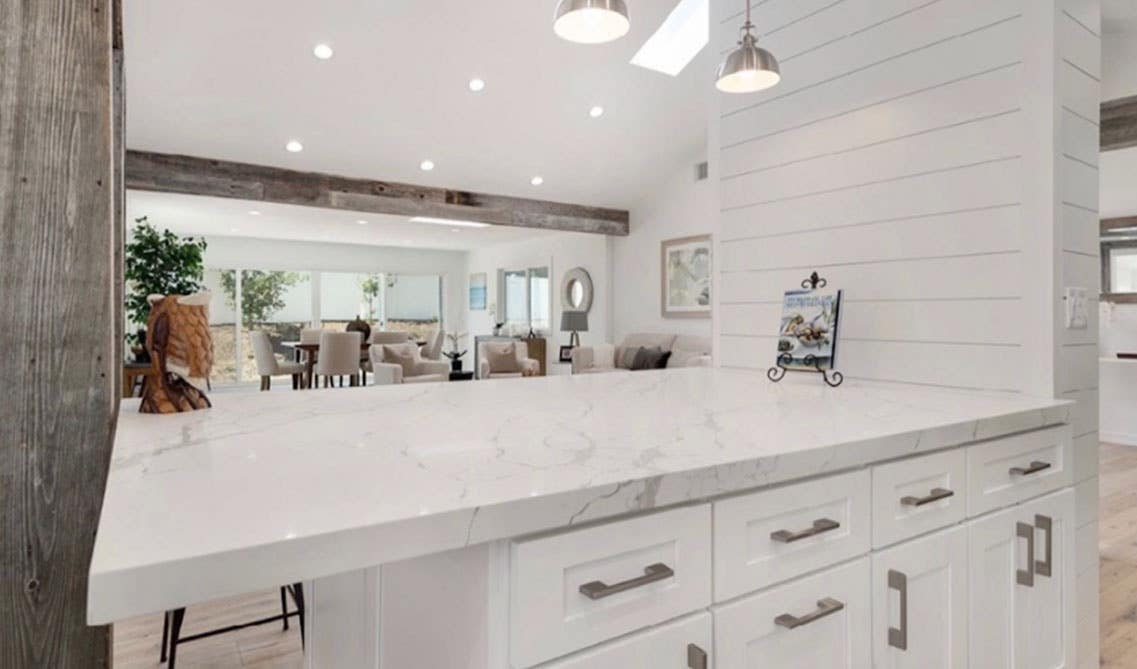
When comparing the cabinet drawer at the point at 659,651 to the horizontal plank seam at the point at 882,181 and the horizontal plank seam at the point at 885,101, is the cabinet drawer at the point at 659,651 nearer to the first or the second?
the horizontal plank seam at the point at 882,181

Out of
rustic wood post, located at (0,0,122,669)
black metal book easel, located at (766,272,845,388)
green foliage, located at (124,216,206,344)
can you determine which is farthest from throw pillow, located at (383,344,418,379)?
rustic wood post, located at (0,0,122,669)

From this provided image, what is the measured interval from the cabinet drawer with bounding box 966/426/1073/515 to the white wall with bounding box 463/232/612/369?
7164 millimetres

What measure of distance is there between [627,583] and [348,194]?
6421 mm

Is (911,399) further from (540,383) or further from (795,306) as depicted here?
(540,383)

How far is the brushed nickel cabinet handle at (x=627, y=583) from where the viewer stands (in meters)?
0.79

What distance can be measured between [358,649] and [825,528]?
88 centimetres

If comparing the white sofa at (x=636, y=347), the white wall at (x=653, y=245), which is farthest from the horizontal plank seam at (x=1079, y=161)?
the white wall at (x=653, y=245)

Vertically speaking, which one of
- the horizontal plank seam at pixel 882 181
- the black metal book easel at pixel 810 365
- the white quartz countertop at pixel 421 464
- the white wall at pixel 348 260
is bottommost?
the white quartz countertop at pixel 421 464

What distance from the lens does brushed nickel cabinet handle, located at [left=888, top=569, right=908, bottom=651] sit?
1.15m

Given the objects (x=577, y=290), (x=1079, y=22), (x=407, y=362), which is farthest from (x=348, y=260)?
(x=1079, y=22)

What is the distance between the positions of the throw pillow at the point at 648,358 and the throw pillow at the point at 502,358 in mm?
1597

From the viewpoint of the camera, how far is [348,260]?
1080 cm

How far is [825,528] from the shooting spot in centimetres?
104

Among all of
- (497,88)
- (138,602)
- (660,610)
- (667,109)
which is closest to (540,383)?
(660,610)
